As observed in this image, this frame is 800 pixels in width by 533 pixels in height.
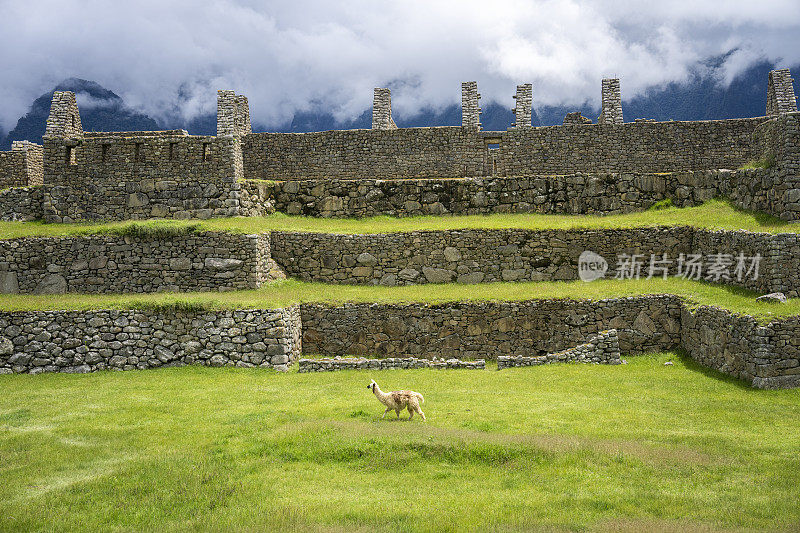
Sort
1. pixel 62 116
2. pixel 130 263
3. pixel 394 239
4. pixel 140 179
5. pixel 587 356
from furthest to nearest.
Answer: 1. pixel 62 116
2. pixel 140 179
3. pixel 394 239
4. pixel 130 263
5. pixel 587 356

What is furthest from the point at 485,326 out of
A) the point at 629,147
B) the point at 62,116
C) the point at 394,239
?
the point at 62,116

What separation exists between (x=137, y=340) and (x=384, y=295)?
27.2 feet

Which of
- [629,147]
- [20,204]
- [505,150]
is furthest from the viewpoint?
[505,150]

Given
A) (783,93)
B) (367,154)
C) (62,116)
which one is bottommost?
(367,154)

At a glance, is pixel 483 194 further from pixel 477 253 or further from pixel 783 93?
pixel 783 93

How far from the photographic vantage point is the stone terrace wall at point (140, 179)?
84.7 ft

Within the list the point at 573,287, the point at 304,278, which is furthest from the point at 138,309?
the point at 573,287

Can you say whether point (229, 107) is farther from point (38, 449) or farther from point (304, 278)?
point (38, 449)

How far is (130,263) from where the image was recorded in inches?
915

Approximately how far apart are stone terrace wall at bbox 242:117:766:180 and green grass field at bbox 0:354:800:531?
48.6ft

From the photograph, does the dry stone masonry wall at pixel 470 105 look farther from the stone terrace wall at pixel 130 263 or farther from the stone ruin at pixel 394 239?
the stone terrace wall at pixel 130 263

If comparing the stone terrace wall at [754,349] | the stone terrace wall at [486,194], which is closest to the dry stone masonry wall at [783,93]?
the stone terrace wall at [486,194]

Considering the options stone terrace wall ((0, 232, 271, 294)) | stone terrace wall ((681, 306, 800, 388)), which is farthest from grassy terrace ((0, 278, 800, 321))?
stone terrace wall ((681, 306, 800, 388))

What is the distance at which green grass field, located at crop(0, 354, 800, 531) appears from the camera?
8.85 meters
